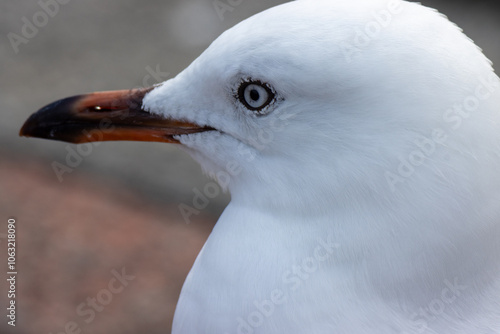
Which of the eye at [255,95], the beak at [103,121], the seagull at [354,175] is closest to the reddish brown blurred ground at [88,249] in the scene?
the beak at [103,121]

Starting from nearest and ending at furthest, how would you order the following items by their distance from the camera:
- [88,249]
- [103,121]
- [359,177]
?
[359,177] → [103,121] → [88,249]

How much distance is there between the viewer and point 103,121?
1652mm

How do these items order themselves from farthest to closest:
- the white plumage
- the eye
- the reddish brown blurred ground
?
the reddish brown blurred ground < the eye < the white plumage

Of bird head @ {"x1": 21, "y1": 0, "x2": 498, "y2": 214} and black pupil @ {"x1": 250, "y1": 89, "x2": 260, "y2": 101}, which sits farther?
black pupil @ {"x1": 250, "y1": 89, "x2": 260, "y2": 101}

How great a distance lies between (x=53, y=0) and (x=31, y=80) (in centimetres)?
86

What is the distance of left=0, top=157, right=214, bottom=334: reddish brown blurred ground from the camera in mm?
3178

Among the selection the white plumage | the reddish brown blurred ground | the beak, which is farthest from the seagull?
the reddish brown blurred ground

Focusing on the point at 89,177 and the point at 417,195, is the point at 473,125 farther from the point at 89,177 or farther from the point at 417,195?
the point at 89,177

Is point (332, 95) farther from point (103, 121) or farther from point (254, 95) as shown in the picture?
point (103, 121)

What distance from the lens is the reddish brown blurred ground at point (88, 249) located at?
3.18 meters

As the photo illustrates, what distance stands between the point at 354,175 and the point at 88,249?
2.44 meters

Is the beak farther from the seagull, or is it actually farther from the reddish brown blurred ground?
the reddish brown blurred ground

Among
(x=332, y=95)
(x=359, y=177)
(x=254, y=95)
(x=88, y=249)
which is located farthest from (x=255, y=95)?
(x=88, y=249)

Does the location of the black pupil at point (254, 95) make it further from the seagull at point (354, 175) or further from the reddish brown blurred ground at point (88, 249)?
the reddish brown blurred ground at point (88, 249)
